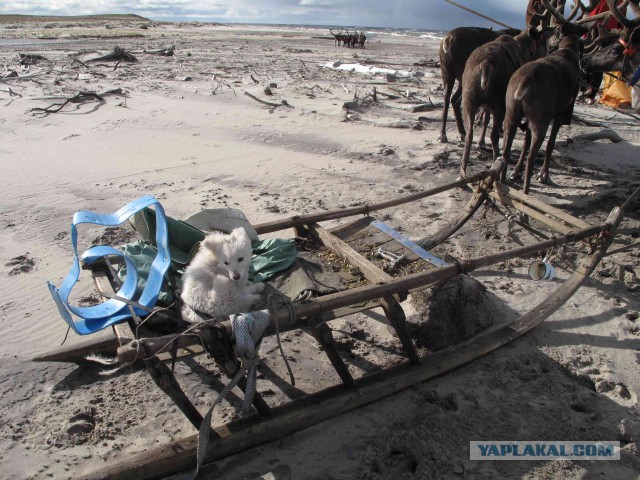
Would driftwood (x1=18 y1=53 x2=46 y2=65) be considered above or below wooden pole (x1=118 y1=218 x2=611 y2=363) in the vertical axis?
above

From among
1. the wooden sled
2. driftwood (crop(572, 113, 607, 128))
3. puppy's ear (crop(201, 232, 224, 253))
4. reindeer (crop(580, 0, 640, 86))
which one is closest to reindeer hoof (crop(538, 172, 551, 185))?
reindeer (crop(580, 0, 640, 86))

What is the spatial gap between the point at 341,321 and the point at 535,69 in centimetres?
400

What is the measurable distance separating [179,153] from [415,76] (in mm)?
11616

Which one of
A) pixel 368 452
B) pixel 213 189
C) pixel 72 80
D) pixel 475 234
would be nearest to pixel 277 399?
pixel 368 452

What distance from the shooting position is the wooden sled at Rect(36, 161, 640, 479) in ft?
8.06

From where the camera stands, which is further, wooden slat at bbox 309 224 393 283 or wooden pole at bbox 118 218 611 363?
wooden slat at bbox 309 224 393 283

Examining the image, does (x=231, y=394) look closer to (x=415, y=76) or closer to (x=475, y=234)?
(x=475, y=234)

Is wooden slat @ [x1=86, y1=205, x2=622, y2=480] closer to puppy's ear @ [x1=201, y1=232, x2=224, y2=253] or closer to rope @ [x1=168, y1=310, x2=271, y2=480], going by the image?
rope @ [x1=168, y1=310, x2=271, y2=480]

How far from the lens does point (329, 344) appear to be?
2928mm

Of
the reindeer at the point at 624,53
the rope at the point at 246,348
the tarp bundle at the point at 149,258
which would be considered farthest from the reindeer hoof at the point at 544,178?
the rope at the point at 246,348

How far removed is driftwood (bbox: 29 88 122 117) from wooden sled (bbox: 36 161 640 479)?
9.82 m

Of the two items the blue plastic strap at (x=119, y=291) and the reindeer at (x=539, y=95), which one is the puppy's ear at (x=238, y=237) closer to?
the blue plastic strap at (x=119, y=291)

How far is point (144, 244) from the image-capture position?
3.84 m

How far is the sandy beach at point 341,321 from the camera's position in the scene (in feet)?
9.37
